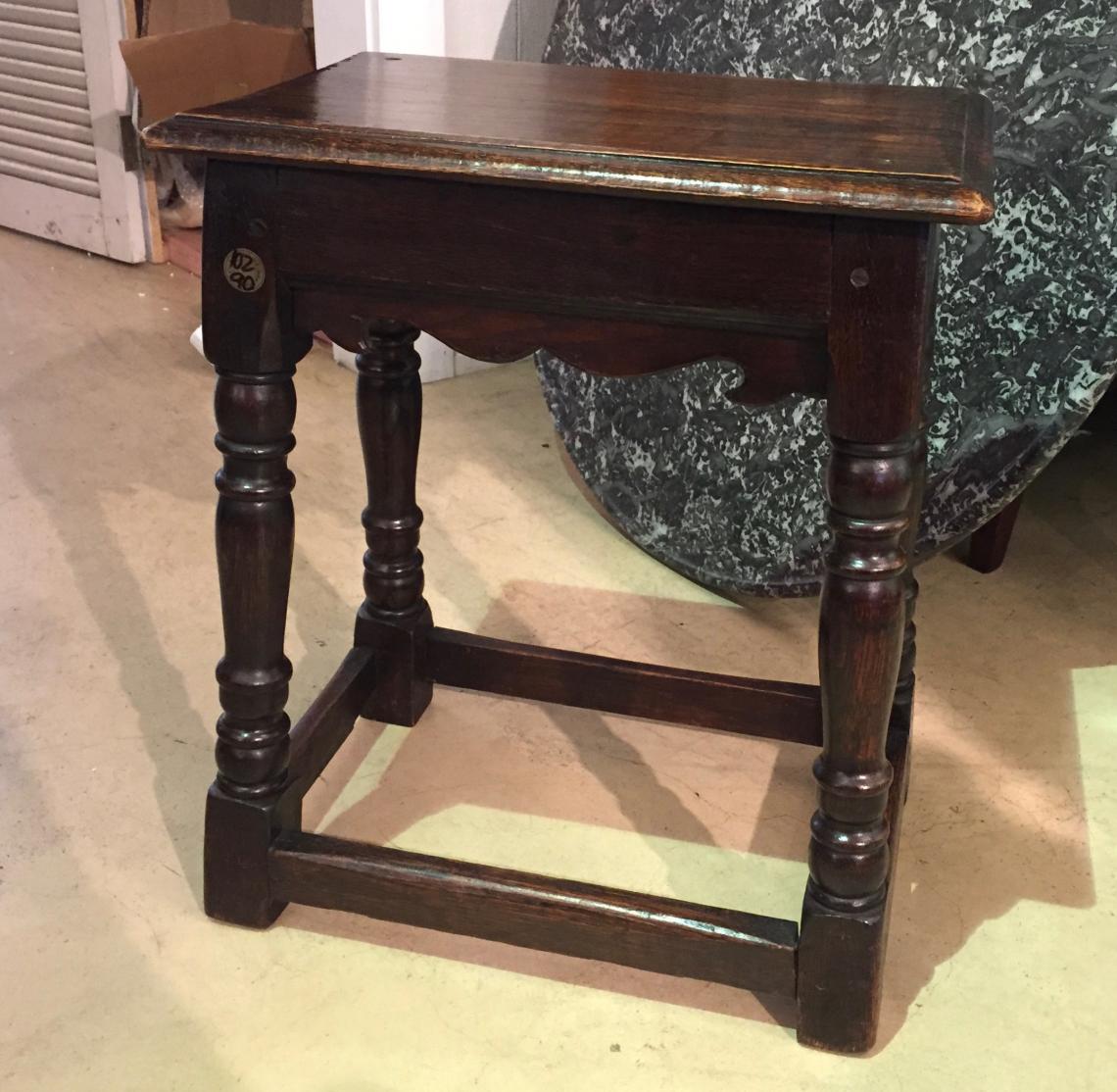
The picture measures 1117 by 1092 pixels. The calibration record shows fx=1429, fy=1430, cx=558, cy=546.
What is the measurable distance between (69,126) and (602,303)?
2380mm

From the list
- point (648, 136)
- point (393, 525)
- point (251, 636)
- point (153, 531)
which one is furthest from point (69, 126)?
point (648, 136)

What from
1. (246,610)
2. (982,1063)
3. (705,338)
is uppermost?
(705,338)

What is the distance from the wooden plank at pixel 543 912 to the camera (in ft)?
3.68

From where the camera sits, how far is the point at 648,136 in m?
1.00

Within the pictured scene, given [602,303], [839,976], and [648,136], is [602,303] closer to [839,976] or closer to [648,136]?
[648,136]

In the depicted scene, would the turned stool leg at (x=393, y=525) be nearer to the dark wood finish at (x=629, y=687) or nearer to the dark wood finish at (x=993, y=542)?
the dark wood finish at (x=629, y=687)

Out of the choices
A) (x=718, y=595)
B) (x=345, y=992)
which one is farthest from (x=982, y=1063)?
(x=718, y=595)

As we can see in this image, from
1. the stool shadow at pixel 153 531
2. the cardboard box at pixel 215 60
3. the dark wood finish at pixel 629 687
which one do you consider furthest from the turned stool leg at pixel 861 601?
the cardboard box at pixel 215 60

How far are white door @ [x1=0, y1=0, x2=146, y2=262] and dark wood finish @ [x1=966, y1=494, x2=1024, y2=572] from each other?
6.36ft

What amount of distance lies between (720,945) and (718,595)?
0.76 metres

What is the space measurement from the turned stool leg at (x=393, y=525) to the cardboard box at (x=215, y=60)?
1.35 metres

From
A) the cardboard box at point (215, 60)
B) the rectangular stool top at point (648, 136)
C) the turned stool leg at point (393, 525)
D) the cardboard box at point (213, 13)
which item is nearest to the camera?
the rectangular stool top at point (648, 136)

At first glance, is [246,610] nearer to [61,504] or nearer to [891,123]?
[891,123]

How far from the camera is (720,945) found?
1.12m
